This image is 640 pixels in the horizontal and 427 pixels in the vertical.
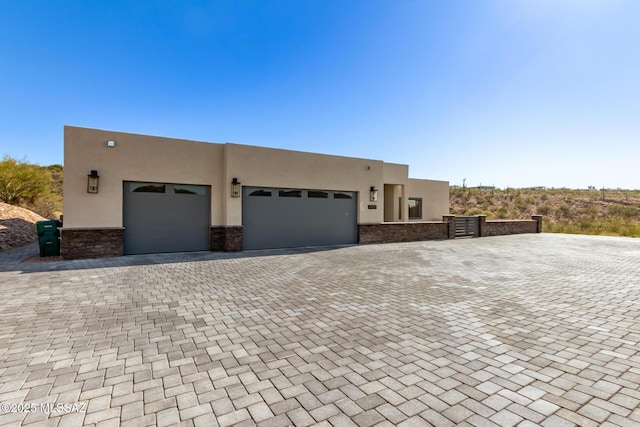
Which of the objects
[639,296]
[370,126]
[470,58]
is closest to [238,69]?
[370,126]

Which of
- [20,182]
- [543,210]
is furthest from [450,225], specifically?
[20,182]

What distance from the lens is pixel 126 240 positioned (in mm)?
9797

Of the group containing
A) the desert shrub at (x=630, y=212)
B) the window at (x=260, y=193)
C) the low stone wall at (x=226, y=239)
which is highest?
the window at (x=260, y=193)

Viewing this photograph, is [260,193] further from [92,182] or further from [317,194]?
[92,182]

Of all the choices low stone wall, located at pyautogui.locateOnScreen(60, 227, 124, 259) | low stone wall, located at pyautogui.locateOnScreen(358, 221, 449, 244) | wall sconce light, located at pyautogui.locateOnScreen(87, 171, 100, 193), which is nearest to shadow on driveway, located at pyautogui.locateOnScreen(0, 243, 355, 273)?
low stone wall, located at pyautogui.locateOnScreen(60, 227, 124, 259)

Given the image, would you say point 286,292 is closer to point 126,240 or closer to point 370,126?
point 126,240

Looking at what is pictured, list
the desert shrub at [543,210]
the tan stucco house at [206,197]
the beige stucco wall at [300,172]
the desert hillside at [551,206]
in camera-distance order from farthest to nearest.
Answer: the desert shrub at [543,210]
the desert hillside at [551,206]
the beige stucco wall at [300,172]
the tan stucco house at [206,197]

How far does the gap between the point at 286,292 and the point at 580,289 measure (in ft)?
20.0

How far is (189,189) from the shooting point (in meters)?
10.8

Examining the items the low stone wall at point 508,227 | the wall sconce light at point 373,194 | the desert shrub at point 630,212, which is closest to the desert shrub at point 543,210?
the desert shrub at point 630,212

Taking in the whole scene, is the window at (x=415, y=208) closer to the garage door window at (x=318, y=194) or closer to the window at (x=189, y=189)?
the garage door window at (x=318, y=194)

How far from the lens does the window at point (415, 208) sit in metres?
19.2

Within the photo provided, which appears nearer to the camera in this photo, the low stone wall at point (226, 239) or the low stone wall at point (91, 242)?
the low stone wall at point (91, 242)

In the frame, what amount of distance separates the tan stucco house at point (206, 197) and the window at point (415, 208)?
4.64 metres
